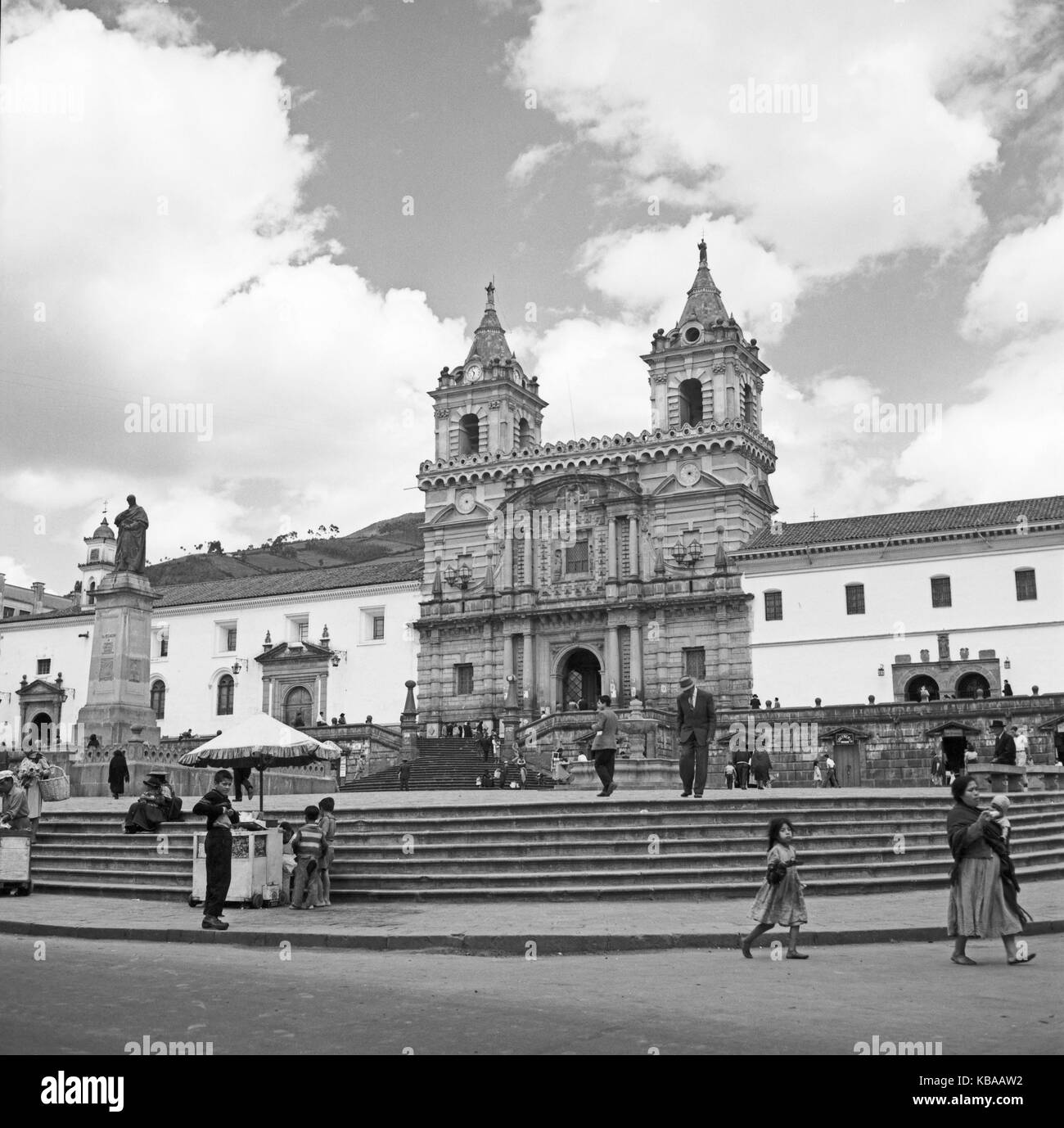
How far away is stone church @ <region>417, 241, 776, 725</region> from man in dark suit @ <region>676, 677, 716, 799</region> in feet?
85.6

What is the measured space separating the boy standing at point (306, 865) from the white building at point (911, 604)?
31.0m

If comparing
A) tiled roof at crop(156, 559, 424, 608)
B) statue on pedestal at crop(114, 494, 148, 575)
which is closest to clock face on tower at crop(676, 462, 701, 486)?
tiled roof at crop(156, 559, 424, 608)

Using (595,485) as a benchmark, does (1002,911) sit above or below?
below

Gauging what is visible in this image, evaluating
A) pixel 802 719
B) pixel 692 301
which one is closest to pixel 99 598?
pixel 802 719

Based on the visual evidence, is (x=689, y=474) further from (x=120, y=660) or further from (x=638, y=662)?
(x=120, y=660)

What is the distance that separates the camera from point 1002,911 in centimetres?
1077

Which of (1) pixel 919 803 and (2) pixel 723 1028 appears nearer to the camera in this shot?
(2) pixel 723 1028

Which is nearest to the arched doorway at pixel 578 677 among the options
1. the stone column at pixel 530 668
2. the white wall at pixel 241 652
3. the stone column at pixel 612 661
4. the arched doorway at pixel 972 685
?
the stone column at pixel 530 668

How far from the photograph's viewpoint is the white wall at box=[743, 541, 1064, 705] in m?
42.0

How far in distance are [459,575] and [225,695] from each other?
12.3 meters

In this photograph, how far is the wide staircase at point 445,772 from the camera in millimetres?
38031

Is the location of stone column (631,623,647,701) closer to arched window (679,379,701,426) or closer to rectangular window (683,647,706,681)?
rectangular window (683,647,706,681)

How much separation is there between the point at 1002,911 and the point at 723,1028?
12.5 ft

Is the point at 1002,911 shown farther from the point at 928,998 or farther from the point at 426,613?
the point at 426,613
